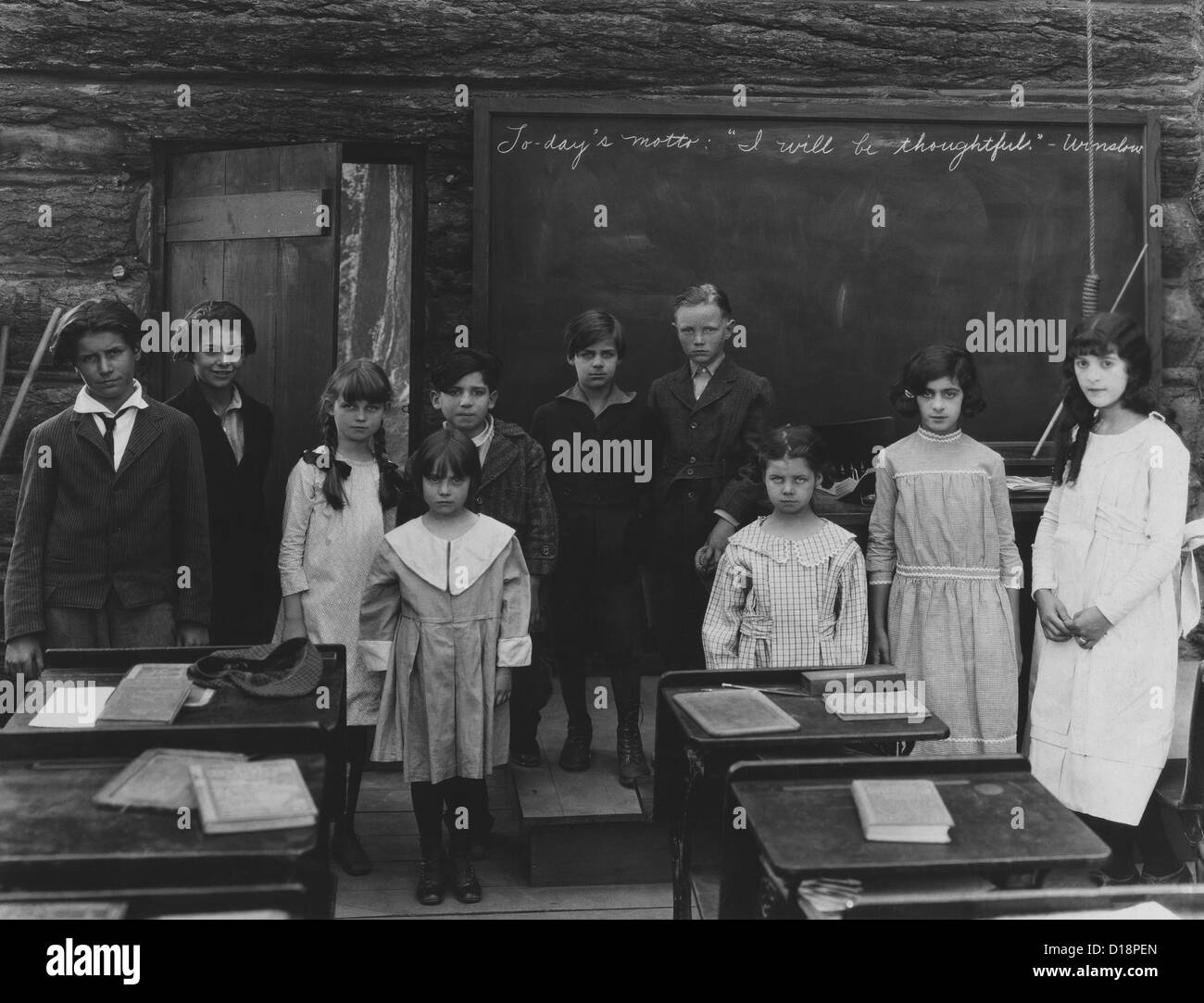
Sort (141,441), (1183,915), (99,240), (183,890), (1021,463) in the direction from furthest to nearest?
(99,240), (1021,463), (141,441), (1183,915), (183,890)

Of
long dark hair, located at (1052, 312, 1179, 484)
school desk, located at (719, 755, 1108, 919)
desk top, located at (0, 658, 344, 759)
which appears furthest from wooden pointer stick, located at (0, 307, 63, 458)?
long dark hair, located at (1052, 312, 1179, 484)

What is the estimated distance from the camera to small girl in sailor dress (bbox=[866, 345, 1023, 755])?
4.65 m

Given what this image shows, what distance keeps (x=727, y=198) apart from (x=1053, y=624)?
289 centimetres

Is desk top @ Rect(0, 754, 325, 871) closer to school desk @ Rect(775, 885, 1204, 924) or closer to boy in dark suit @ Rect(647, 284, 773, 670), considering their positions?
school desk @ Rect(775, 885, 1204, 924)

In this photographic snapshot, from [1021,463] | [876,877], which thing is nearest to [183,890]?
[876,877]

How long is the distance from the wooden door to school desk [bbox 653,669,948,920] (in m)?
2.81

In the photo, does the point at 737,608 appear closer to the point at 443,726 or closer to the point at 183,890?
the point at 443,726

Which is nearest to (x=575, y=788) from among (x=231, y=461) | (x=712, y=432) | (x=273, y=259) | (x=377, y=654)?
(x=377, y=654)

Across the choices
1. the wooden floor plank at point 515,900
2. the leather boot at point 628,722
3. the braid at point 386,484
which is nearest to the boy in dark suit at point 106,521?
the braid at point 386,484

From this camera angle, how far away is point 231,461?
5.05 meters

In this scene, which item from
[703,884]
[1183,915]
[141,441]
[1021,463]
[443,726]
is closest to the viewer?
[1183,915]

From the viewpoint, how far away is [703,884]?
3.78m

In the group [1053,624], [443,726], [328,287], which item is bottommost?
[443,726]

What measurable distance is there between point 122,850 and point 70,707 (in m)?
0.86
